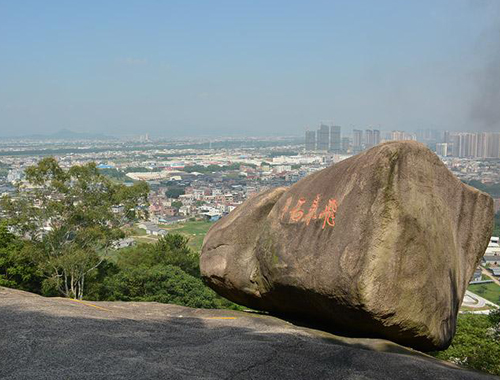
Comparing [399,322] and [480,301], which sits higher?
[399,322]

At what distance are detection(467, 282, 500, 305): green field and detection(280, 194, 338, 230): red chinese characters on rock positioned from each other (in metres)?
27.3

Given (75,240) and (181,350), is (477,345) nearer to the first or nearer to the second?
(181,350)

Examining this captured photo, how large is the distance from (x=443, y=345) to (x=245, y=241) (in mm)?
2894

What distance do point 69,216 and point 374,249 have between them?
11.3 meters

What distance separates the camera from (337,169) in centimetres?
674

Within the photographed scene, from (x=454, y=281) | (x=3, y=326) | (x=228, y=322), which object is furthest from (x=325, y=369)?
(x=3, y=326)

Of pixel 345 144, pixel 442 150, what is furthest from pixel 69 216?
pixel 345 144

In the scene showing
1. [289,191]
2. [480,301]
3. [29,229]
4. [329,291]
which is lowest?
[480,301]

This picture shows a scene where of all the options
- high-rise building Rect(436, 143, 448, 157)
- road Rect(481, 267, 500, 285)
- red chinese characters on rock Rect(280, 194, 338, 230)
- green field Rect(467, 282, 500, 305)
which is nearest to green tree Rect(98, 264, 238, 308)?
red chinese characters on rock Rect(280, 194, 338, 230)

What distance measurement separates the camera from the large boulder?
574cm

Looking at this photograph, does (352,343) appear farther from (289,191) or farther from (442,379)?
(289,191)

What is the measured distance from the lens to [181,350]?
5.40 m

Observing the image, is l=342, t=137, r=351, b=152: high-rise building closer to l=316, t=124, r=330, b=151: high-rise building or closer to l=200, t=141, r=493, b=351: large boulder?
l=316, t=124, r=330, b=151: high-rise building

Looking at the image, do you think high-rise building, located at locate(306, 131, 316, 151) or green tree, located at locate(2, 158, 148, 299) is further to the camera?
high-rise building, located at locate(306, 131, 316, 151)
